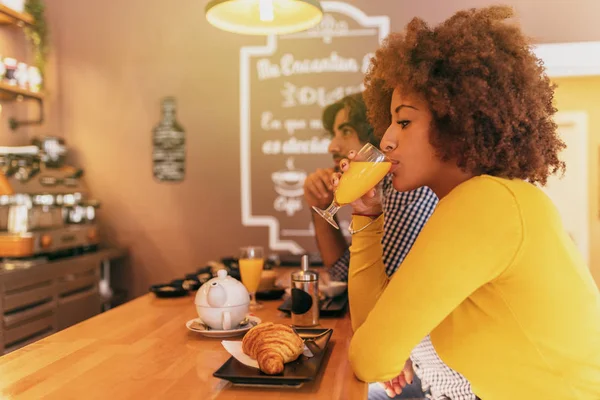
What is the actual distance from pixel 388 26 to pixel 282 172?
1.17 metres

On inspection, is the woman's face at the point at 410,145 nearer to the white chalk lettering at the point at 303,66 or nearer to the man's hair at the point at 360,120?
the man's hair at the point at 360,120

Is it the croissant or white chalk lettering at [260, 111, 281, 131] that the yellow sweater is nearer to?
the croissant

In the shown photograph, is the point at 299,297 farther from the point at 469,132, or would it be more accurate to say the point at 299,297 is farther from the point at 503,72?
the point at 503,72

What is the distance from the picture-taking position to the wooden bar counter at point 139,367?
3.49 feet

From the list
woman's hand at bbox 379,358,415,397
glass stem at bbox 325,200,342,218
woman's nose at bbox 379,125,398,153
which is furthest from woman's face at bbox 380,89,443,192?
woman's hand at bbox 379,358,415,397

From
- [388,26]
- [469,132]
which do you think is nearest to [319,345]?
[469,132]

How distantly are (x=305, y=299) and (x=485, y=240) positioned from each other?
2.13ft

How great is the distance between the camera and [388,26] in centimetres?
363

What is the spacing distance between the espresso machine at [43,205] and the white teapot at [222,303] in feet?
5.70

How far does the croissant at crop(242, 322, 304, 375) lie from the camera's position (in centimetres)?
112

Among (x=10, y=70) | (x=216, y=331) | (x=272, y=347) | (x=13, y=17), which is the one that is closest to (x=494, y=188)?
(x=272, y=347)

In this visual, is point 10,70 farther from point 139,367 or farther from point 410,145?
point 410,145

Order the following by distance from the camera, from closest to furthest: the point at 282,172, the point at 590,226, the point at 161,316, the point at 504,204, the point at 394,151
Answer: the point at 504,204 → the point at 394,151 → the point at 161,316 → the point at 590,226 → the point at 282,172

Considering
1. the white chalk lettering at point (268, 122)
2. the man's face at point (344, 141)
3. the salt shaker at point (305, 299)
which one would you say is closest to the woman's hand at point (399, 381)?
the salt shaker at point (305, 299)
